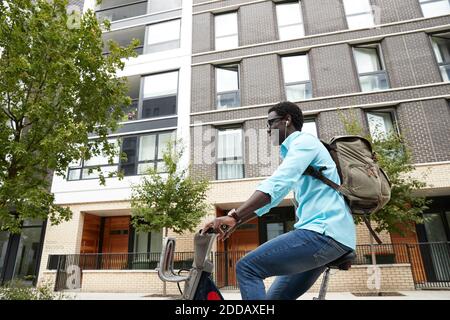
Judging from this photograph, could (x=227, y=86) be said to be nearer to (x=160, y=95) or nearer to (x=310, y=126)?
(x=160, y=95)

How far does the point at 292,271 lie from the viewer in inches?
73.2

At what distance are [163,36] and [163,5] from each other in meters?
2.36

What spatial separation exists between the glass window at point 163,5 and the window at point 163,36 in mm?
1158

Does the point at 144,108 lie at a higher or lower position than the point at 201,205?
higher

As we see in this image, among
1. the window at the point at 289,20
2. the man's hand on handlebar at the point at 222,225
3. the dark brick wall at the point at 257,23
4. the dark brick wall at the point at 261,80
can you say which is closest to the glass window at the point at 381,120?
the dark brick wall at the point at 261,80

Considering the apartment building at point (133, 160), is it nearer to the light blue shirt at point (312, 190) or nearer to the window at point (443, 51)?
the window at point (443, 51)

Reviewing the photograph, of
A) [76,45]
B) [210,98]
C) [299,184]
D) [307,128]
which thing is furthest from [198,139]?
[299,184]

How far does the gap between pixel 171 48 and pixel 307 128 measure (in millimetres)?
8827

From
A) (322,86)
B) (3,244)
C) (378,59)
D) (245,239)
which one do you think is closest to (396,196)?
(322,86)

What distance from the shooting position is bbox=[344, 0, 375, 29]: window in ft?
50.8

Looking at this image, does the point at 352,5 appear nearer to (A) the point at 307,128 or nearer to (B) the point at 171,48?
(A) the point at 307,128

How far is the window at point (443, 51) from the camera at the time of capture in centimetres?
1400

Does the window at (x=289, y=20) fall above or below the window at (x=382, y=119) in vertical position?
above
